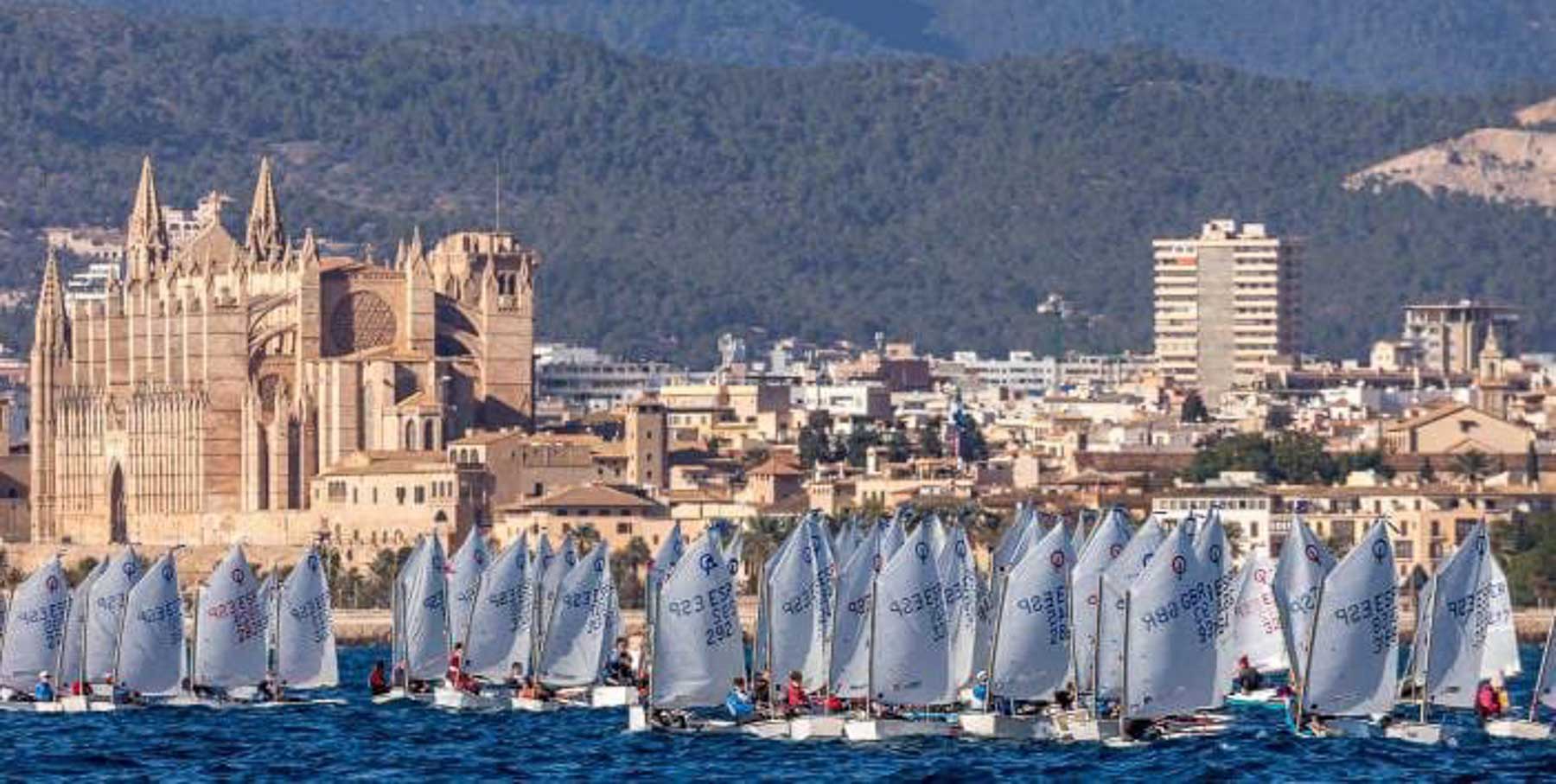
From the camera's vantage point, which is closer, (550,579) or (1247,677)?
(1247,677)

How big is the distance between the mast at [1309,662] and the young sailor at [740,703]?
8.92 metres

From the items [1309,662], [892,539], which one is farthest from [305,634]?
[1309,662]

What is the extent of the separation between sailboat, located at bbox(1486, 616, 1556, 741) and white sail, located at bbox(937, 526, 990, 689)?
867 cm

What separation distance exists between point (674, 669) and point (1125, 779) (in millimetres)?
11305

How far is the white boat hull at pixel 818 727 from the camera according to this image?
91062mm

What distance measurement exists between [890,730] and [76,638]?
20832 mm

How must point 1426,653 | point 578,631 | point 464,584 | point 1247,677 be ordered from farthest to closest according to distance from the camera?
point 464,584, point 578,631, point 1247,677, point 1426,653

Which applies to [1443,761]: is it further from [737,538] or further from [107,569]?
[107,569]

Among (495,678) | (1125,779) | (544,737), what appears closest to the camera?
(1125,779)

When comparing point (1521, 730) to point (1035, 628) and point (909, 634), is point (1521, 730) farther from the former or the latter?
point (909, 634)

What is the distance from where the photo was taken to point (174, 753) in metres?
94.6

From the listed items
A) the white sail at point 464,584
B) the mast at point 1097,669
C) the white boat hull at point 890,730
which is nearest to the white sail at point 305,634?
the white sail at point 464,584

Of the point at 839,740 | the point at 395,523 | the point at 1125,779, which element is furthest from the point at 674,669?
the point at 395,523

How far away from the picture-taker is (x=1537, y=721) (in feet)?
303
